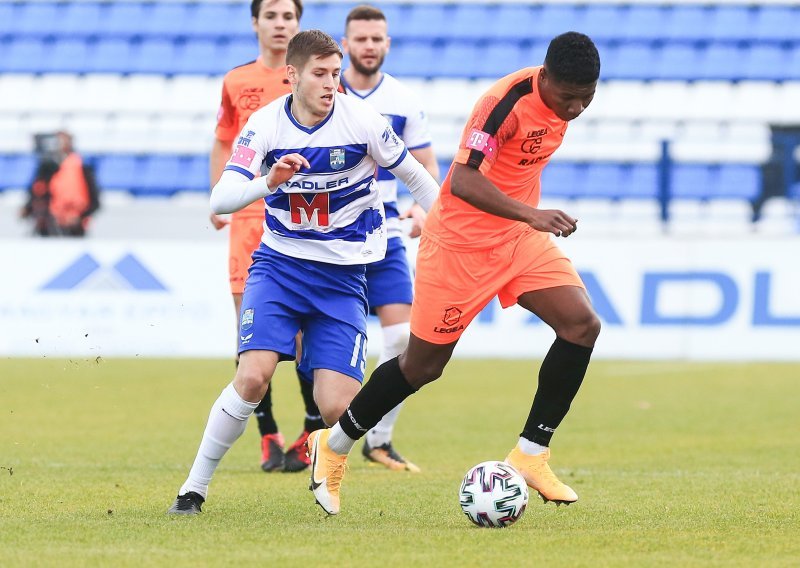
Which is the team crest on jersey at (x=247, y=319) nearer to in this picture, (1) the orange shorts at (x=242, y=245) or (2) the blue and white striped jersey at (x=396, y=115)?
(1) the orange shorts at (x=242, y=245)

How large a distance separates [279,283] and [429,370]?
720 mm

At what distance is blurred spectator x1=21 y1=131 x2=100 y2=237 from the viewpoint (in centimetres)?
1622

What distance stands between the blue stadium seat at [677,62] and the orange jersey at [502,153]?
1529 centimetres

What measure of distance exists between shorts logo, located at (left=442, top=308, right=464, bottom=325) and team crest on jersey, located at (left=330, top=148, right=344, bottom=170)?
742 millimetres

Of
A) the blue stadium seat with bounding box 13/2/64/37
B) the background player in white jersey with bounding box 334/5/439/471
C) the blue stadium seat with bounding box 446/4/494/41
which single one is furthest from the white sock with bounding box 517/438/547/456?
the blue stadium seat with bounding box 13/2/64/37

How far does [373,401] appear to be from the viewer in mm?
5809

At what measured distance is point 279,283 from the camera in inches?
230

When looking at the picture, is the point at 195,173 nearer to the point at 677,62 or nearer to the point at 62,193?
the point at 62,193

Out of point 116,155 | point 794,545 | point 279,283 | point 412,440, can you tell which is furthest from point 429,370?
point 116,155

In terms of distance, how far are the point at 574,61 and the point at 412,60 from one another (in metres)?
16.3

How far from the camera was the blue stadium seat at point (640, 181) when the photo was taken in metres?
17.5

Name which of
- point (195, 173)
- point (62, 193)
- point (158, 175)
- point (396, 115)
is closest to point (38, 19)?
point (158, 175)

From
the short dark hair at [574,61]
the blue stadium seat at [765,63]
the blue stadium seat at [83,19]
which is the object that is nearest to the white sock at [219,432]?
the short dark hair at [574,61]

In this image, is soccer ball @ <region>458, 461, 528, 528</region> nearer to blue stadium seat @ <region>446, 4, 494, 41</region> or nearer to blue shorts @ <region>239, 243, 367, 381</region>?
blue shorts @ <region>239, 243, 367, 381</region>
